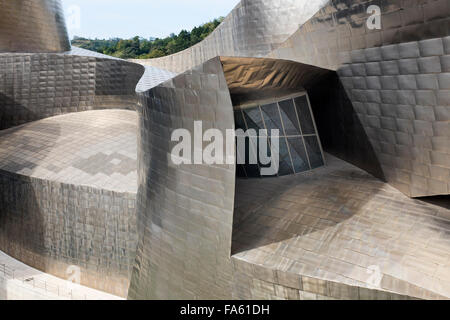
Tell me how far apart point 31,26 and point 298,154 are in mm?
12361

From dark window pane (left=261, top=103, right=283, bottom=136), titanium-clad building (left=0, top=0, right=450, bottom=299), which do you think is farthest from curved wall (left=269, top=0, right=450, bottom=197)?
dark window pane (left=261, top=103, right=283, bottom=136)

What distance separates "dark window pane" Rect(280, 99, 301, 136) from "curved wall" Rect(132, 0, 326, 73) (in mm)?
7093

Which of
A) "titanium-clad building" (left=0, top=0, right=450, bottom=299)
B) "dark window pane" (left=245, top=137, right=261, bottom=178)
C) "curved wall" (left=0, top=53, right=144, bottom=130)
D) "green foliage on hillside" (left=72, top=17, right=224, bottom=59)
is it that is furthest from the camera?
"green foliage on hillside" (left=72, top=17, right=224, bottom=59)

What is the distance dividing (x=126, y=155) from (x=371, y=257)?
6.87m

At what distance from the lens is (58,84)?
13.2 meters

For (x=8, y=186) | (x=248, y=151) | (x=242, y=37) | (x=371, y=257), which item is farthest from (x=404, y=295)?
(x=242, y=37)

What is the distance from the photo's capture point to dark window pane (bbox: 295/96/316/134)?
8.42 meters

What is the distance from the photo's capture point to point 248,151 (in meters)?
8.22

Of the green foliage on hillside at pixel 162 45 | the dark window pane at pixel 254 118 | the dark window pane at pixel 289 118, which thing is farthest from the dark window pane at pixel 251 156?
the green foliage on hillside at pixel 162 45

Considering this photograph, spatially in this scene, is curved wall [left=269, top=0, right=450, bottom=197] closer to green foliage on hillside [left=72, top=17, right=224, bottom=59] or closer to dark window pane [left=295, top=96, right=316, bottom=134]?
dark window pane [left=295, top=96, right=316, bottom=134]

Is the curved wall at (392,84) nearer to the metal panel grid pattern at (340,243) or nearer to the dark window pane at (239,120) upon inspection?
the metal panel grid pattern at (340,243)

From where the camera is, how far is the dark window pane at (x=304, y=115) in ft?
27.6

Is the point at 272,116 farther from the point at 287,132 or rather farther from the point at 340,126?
the point at 340,126
